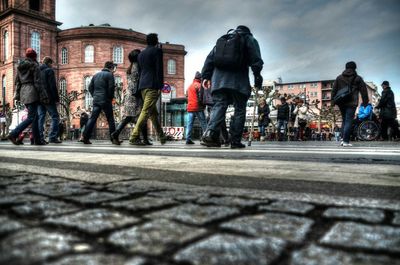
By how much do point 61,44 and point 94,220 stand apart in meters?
49.7

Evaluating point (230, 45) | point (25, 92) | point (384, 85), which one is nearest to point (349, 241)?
point (230, 45)

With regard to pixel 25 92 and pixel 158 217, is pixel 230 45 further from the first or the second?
pixel 158 217

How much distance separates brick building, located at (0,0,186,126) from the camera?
4186 centimetres

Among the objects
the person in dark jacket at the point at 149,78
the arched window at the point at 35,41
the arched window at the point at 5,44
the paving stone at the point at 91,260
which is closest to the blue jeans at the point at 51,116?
the person in dark jacket at the point at 149,78

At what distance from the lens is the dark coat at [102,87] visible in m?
8.27

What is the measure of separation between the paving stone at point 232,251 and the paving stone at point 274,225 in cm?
7

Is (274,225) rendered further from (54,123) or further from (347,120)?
(54,123)

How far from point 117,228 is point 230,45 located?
506 centimetres

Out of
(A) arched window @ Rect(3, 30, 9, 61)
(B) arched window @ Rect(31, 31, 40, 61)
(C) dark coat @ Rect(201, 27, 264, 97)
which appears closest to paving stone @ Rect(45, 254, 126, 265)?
(C) dark coat @ Rect(201, 27, 264, 97)

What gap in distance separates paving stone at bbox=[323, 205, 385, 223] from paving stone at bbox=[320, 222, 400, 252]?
0.09 m

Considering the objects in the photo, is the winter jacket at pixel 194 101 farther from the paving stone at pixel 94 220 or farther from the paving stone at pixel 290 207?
the paving stone at pixel 94 220

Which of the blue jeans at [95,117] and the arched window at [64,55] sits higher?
→ the arched window at [64,55]

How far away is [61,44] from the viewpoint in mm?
46219

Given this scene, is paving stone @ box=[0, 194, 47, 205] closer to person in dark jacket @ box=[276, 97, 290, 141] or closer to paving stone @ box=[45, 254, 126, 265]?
paving stone @ box=[45, 254, 126, 265]
